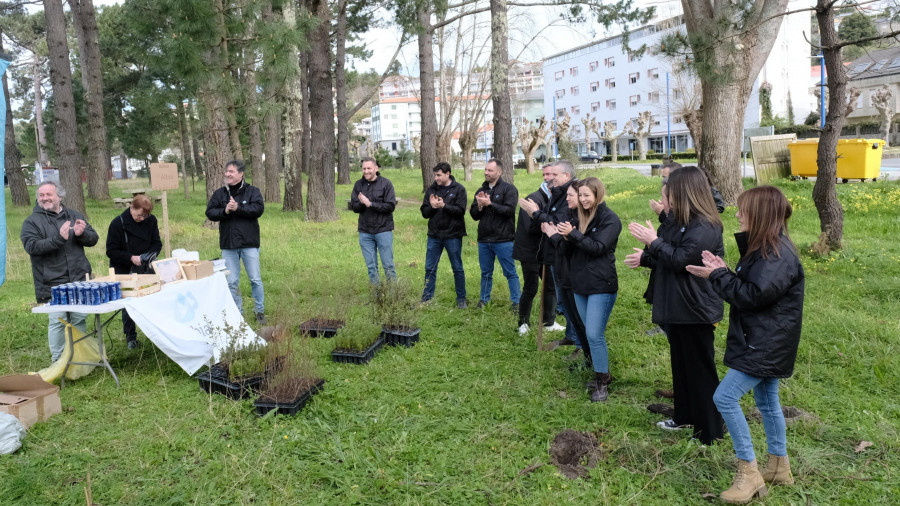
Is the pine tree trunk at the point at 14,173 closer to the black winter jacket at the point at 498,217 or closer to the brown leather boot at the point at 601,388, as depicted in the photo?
the black winter jacket at the point at 498,217

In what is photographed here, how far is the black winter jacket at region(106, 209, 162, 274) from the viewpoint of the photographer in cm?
581

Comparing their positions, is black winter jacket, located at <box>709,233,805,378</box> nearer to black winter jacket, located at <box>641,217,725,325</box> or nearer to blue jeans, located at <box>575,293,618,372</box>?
black winter jacket, located at <box>641,217,725,325</box>

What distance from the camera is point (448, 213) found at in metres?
6.86

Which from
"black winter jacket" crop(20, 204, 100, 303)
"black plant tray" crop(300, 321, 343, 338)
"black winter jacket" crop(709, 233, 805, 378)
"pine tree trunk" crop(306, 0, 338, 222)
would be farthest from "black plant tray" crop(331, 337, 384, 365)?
"pine tree trunk" crop(306, 0, 338, 222)

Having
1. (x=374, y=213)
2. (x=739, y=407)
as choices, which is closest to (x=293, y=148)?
(x=374, y=213)

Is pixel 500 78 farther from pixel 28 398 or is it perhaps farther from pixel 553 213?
pixel 28 398

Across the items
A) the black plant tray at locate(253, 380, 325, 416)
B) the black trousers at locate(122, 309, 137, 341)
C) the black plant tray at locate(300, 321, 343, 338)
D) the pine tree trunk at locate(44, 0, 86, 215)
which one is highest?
the pine tree trunk at locate(44, 0, 86, 215)

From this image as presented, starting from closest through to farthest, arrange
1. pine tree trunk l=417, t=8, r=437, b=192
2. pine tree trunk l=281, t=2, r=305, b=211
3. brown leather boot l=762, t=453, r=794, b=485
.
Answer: brown leather boot l=762, t=453, r=794, b=485 → pine tree trunk l=281, t=2, r=305, b=211 → pine tree trunk l=417, t=8, r=437, b=192

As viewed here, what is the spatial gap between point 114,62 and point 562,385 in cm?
2864

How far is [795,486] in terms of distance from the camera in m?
3.23

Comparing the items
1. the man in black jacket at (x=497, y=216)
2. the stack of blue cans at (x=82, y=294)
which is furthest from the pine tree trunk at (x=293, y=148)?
the stack of blue cans at (x=82, y=294)

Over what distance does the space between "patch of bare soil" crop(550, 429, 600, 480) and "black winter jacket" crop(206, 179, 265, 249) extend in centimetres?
393

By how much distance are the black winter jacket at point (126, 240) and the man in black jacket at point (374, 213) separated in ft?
6.83

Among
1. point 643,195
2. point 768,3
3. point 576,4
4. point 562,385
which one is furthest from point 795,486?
point 643,195
